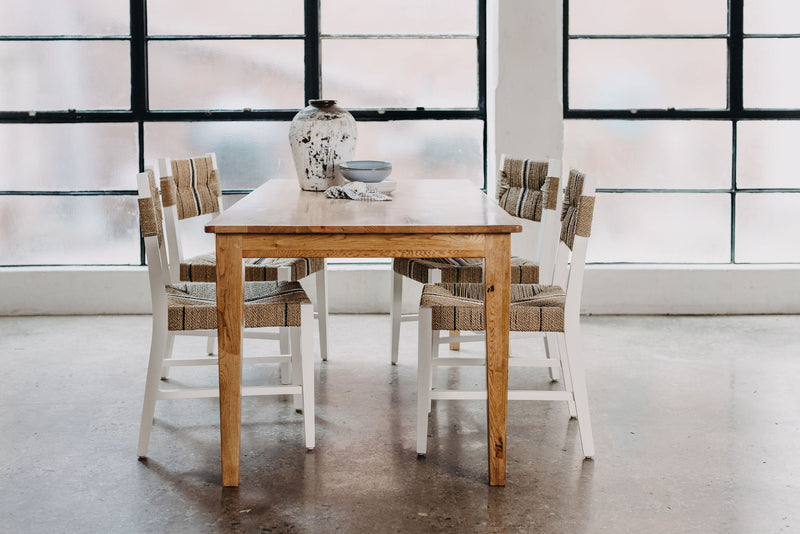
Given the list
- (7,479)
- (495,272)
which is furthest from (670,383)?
(7,479)

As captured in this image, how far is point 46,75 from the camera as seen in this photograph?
5992 millimetres

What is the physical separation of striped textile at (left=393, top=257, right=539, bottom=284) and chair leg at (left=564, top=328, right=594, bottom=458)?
2.82ft

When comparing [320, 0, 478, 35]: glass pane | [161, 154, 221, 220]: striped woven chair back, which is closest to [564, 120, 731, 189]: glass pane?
[320, 0, 478, 35]: glass pane

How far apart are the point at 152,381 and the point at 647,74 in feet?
12.4

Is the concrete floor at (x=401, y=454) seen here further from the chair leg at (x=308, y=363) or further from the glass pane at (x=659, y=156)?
the glass pane at (x=659, y=156)

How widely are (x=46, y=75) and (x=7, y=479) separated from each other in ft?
11.1

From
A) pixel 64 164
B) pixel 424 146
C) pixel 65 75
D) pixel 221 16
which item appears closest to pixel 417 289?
pixel 424 146

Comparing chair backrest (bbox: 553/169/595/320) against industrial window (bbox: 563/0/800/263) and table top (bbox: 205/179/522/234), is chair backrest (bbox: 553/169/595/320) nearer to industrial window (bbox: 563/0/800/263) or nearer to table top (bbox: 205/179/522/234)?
table top (bbox: 205/179/522/234)

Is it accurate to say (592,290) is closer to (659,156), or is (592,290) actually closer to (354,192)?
(659,156)

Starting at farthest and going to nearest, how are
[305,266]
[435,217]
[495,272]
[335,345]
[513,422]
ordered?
[335,345] → [305,266] → [513,422] → [435,217] → [495,272]

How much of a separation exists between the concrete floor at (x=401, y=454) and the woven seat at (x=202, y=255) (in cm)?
45

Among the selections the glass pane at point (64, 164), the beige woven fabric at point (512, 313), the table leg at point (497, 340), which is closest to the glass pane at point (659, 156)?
the beige woven fabric at point (512, 313)

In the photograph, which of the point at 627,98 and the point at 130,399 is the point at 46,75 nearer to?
Result: the point at 130,399

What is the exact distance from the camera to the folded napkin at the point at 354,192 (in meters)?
3.92
